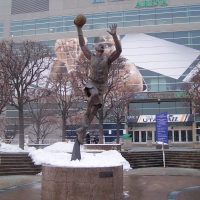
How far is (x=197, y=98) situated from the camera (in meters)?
31.2

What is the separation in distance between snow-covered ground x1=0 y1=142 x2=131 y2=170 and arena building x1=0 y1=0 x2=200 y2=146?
79.0ft

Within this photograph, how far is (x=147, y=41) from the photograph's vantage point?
155ft

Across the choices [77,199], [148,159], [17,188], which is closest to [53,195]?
[77,199]

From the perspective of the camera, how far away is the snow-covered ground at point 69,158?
7268mm

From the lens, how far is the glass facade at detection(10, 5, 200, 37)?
4709 cm

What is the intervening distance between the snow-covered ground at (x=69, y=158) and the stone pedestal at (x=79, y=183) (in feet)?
0.91

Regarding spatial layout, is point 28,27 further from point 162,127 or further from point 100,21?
point 162,127

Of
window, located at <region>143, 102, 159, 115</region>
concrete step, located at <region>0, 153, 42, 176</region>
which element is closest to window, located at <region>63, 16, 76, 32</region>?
window, located at <region>143, 102, 159, 115</region>

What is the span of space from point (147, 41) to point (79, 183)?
1701 inches

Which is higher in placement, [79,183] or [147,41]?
[147,41]

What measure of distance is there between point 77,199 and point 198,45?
43.5 metres

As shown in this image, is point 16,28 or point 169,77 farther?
point 16,28

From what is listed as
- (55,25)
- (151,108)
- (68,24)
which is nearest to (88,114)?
(151,108)

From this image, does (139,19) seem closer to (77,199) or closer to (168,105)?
(168,105)
